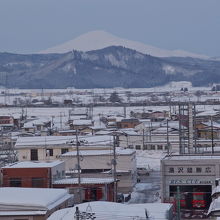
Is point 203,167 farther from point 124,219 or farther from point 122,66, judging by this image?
point 122,66

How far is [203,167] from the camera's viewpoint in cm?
598

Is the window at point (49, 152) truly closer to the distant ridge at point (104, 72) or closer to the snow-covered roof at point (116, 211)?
the snow-covered roof at point (116, 211)

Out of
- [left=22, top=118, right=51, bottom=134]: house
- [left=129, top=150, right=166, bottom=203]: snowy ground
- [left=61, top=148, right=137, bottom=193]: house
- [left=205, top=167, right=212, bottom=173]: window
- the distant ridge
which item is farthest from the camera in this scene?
the distant ridge

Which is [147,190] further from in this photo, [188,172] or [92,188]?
[188,172]

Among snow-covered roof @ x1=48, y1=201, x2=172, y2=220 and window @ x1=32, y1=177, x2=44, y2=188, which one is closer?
snow-covered roof @ x1=48, y1=201, x2=172, y2=220

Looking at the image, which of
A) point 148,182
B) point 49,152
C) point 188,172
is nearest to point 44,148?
point 49,152

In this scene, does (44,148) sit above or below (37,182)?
above

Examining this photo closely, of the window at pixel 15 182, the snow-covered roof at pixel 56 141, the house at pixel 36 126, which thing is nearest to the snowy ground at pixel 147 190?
the window at pixel 15 182

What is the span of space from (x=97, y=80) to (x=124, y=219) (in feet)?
249

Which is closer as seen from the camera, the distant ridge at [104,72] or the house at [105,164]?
the house at [105,164]

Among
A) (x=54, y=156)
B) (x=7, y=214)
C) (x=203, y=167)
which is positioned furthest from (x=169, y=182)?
(x=54, y=156)

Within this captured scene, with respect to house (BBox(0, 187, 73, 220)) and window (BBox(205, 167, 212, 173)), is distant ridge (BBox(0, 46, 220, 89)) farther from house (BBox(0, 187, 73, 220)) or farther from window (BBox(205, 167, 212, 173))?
house (BBox(0, 187, 73, 220))

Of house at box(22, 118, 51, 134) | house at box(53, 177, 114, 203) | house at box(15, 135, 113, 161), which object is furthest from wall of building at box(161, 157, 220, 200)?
house at box(22, 118, 51, 134)

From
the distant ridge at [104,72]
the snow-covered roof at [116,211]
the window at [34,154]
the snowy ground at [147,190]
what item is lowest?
the snowy ground at [147,190]
